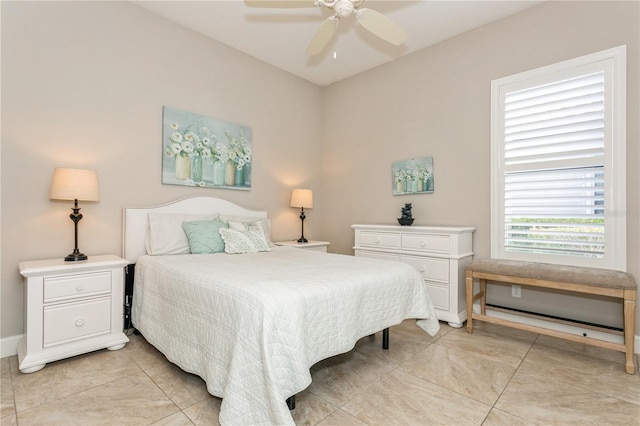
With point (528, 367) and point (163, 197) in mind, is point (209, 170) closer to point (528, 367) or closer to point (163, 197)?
point (163, 197)

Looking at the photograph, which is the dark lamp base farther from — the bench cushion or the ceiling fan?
the bench cushion

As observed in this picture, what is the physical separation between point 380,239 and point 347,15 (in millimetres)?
2154

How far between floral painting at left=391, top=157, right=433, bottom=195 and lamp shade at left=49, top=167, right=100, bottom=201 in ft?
9.70

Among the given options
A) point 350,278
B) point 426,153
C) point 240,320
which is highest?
point 426,153

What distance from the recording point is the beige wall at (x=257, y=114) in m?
2.35

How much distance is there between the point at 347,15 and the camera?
2100 millimetres

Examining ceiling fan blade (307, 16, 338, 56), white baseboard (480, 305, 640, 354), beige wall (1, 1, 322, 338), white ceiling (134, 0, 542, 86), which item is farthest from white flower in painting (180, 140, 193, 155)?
white baseboard (480, 305, 640, 354)

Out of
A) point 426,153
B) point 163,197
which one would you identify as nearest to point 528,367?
point 426,153

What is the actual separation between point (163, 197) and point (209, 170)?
0.53 metres

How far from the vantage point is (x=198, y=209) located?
3205mm

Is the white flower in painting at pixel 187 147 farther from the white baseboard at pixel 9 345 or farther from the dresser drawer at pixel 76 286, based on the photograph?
the white baseboard at pixel 9 345

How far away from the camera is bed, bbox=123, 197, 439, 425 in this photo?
1388 millimetres

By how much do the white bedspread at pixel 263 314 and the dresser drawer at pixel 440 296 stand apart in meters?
0.76

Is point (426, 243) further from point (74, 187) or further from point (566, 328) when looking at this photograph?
point (74, 187)
